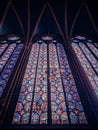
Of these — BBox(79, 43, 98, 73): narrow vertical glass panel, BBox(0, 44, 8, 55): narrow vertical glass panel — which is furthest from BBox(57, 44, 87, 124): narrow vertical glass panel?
BBox(0, 44, 8, 55): narrow vertical glass panel

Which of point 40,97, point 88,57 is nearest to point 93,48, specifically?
point 88,57

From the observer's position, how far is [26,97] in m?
5.91

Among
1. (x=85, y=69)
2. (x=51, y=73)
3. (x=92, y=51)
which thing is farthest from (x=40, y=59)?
(x=92, y=51)

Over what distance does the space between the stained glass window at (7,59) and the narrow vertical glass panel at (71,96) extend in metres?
2.14

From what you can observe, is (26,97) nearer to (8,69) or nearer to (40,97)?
(40,97)

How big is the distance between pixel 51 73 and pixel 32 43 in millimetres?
3638

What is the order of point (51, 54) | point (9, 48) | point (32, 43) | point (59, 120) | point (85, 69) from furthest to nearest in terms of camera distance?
point (32, 43) < point (9, 48) < point (51, 54) < point (85, 69) < point (59, 120)

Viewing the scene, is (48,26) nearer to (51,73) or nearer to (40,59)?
(40,59)

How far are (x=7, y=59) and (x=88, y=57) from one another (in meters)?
3.86

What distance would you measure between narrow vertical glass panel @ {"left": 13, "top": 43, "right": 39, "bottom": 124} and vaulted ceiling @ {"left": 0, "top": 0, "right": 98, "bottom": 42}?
357 cm

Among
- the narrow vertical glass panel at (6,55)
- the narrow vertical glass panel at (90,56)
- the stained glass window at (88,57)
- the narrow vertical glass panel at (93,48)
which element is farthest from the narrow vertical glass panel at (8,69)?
the narrow vertical glass panel at (93,48)

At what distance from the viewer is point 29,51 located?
9.16m

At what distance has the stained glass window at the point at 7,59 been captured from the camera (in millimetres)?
6839

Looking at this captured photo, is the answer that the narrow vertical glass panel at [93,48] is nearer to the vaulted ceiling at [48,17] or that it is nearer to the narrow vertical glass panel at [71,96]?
the vaulted ceiling at [48,17]
